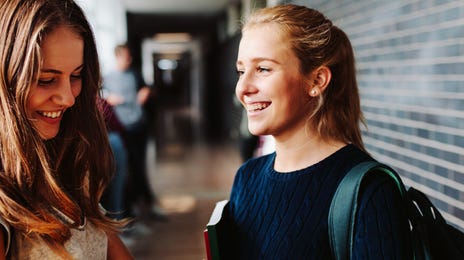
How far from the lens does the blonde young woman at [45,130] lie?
954 mm

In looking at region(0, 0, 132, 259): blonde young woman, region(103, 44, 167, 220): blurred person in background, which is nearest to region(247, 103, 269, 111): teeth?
region(0, 0, 132, 259): blonde young woman

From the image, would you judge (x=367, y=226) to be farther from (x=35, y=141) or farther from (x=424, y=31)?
(x=424, y=31)

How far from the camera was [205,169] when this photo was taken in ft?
26.9

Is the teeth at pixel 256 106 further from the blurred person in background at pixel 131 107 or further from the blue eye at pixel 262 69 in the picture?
the blurred person in background at pixel 131 107

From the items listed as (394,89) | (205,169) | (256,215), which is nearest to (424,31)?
(394,89)

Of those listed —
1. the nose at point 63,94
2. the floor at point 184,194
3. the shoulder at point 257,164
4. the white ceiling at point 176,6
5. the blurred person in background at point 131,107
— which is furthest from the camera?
the white ceiling at point 176,6

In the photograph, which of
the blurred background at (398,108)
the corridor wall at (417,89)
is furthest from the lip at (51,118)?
the corridor wall at (417,89)

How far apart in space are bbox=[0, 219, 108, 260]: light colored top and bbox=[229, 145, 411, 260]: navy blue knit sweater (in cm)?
34

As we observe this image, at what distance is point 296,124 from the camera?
1.16 meters

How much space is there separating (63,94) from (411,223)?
810 millimetres

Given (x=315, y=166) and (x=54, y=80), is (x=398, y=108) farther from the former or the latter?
(x=54, y=80)

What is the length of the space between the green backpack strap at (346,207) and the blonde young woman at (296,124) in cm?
4

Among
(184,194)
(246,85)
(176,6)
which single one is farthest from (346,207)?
(176,6)

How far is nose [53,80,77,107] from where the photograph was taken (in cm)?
104
